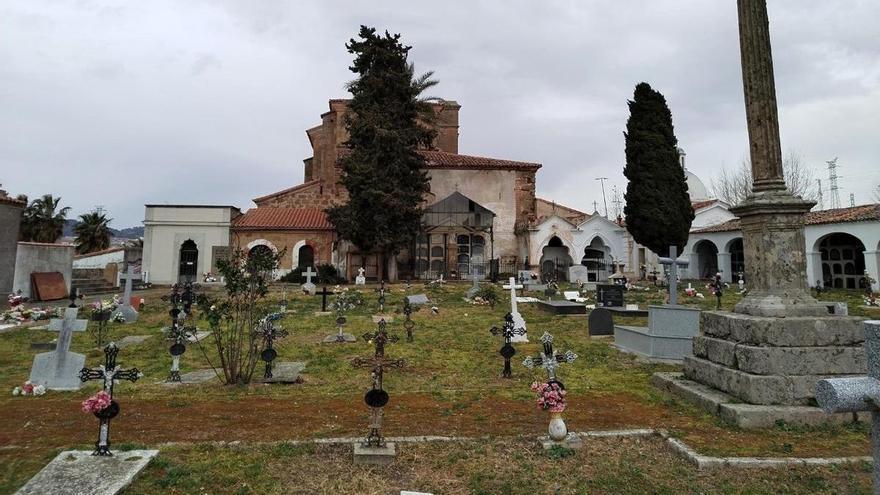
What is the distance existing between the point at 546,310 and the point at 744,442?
1155cm

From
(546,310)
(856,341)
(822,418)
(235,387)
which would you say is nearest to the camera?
(822,418)

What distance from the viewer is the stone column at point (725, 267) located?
28.6 m

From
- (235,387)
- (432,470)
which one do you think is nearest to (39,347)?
(235,387)

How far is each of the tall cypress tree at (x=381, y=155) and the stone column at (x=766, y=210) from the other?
1948 cm

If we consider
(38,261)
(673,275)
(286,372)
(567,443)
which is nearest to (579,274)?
(673,275)

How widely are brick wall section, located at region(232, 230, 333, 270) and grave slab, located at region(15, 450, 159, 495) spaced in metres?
24.4

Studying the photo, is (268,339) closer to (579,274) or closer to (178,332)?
(178,332)

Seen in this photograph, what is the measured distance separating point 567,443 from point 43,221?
60868 mm

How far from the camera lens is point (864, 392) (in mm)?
2123

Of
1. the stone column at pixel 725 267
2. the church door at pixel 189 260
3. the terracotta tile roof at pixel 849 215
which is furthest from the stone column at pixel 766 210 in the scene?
the church door at pixel 189 260

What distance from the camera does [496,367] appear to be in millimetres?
8250

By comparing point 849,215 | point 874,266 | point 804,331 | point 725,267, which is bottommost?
point 804,331

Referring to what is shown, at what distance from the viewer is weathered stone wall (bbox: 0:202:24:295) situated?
51.5ft

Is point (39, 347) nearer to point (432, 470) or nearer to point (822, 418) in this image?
point (432, 470)
